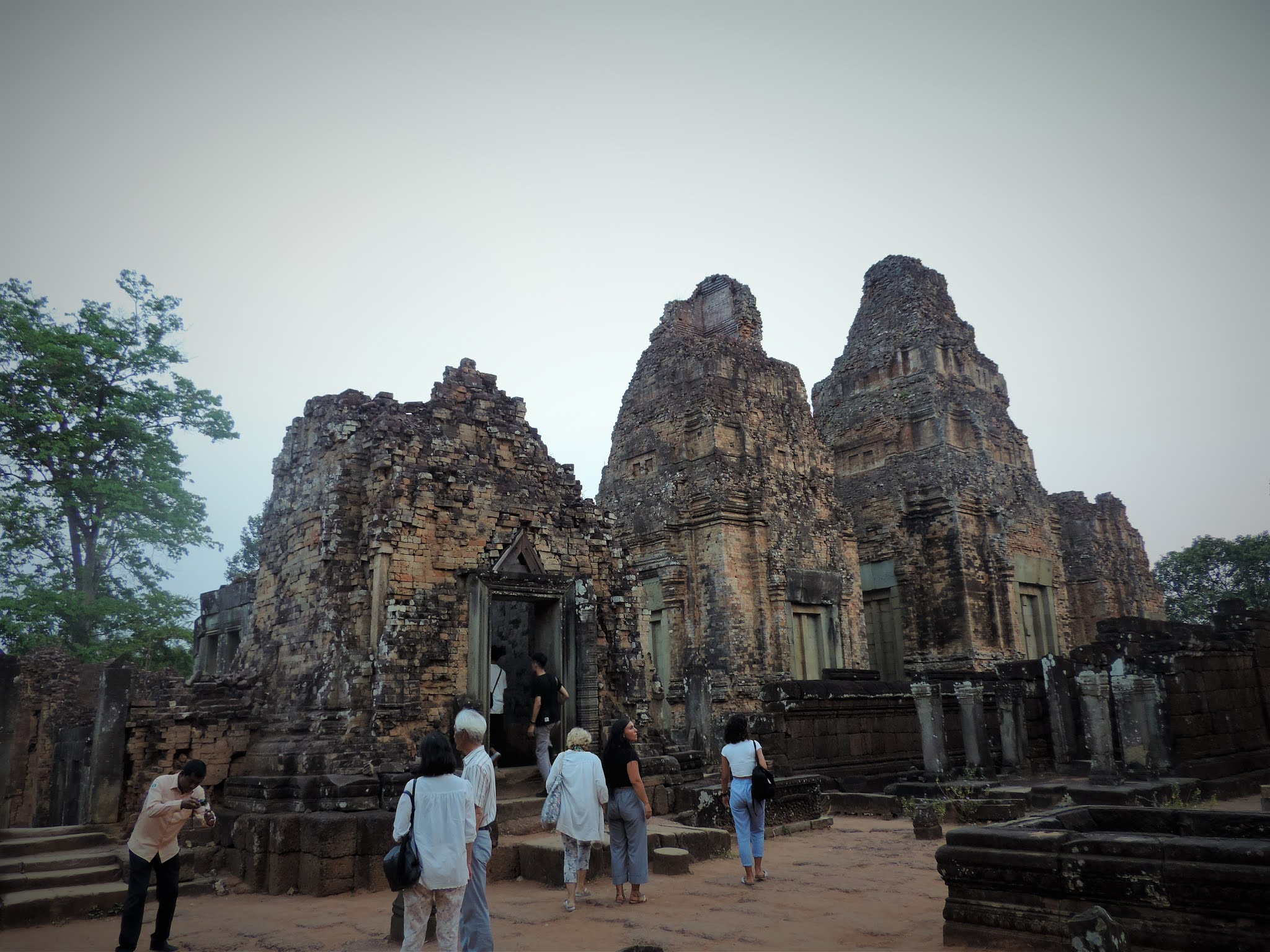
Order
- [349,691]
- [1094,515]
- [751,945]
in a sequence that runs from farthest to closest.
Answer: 1. [1094,515]
2. [349,691]
3. [751,945]

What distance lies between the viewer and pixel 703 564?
58.1 feet

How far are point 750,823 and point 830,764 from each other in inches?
290

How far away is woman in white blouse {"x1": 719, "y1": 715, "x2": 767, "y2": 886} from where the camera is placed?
7887 millimetres

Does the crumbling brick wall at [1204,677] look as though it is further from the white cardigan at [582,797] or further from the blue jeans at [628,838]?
the white cardigan at [582,797]

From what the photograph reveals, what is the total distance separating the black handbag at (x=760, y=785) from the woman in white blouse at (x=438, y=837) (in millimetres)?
3640

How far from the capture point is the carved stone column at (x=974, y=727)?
15.1 metres

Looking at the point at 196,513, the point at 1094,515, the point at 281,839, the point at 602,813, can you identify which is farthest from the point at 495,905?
the point at 1094,515

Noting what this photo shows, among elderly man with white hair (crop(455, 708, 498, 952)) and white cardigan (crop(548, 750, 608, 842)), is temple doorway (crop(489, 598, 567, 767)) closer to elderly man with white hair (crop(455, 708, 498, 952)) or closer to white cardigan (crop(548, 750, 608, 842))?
white cardigan (crop(548, 750, 608, 842))

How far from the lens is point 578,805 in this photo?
7141mm

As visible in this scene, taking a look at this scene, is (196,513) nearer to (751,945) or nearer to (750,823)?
(750,823)

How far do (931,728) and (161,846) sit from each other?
39.5 ft

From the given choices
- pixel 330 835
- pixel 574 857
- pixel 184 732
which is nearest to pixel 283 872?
pixel 330 835

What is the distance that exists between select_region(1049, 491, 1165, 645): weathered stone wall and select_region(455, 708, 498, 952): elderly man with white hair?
26.2m

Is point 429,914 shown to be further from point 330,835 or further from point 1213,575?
point 1213,575
